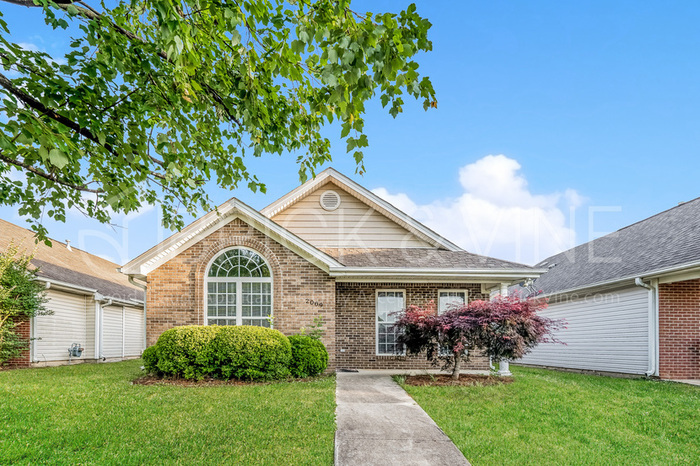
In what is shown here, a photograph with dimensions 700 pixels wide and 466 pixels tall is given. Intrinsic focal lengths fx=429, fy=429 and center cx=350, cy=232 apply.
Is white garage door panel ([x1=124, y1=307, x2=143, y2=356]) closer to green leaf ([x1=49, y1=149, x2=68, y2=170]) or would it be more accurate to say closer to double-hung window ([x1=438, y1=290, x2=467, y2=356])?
double-hung window ([x1=438, y1=290, x2=467, y2=356])

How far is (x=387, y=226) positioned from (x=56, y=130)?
1025cm

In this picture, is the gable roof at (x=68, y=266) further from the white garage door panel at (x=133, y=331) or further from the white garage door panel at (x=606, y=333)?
the white garage door panel at (x=606, y=333)

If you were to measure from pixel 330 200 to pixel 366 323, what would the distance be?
4023mm

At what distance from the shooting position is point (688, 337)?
37.4ft

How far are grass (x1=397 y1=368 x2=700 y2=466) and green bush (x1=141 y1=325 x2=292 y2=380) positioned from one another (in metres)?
3.07

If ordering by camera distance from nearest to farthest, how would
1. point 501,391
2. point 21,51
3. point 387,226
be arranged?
point 21,51, point 501,391, point 387,226

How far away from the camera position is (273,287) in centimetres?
1088

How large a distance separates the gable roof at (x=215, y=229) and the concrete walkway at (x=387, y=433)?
3577 mm

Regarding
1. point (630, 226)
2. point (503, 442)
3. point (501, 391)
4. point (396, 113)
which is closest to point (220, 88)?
point (396, 113)

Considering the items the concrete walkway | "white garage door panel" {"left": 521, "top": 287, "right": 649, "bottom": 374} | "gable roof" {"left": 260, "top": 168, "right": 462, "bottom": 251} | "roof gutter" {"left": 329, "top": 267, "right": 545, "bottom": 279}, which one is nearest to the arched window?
"roof gutter" {"left": 329, "top": 267, "right": 545, "bottom": 279}

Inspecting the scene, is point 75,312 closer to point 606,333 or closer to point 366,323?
point 366,323

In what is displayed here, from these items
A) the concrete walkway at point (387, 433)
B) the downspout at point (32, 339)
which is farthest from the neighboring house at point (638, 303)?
the downspout at point (32, 339)

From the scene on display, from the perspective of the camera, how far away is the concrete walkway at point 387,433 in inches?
189

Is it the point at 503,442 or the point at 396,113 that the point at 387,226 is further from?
the point at 396,113
